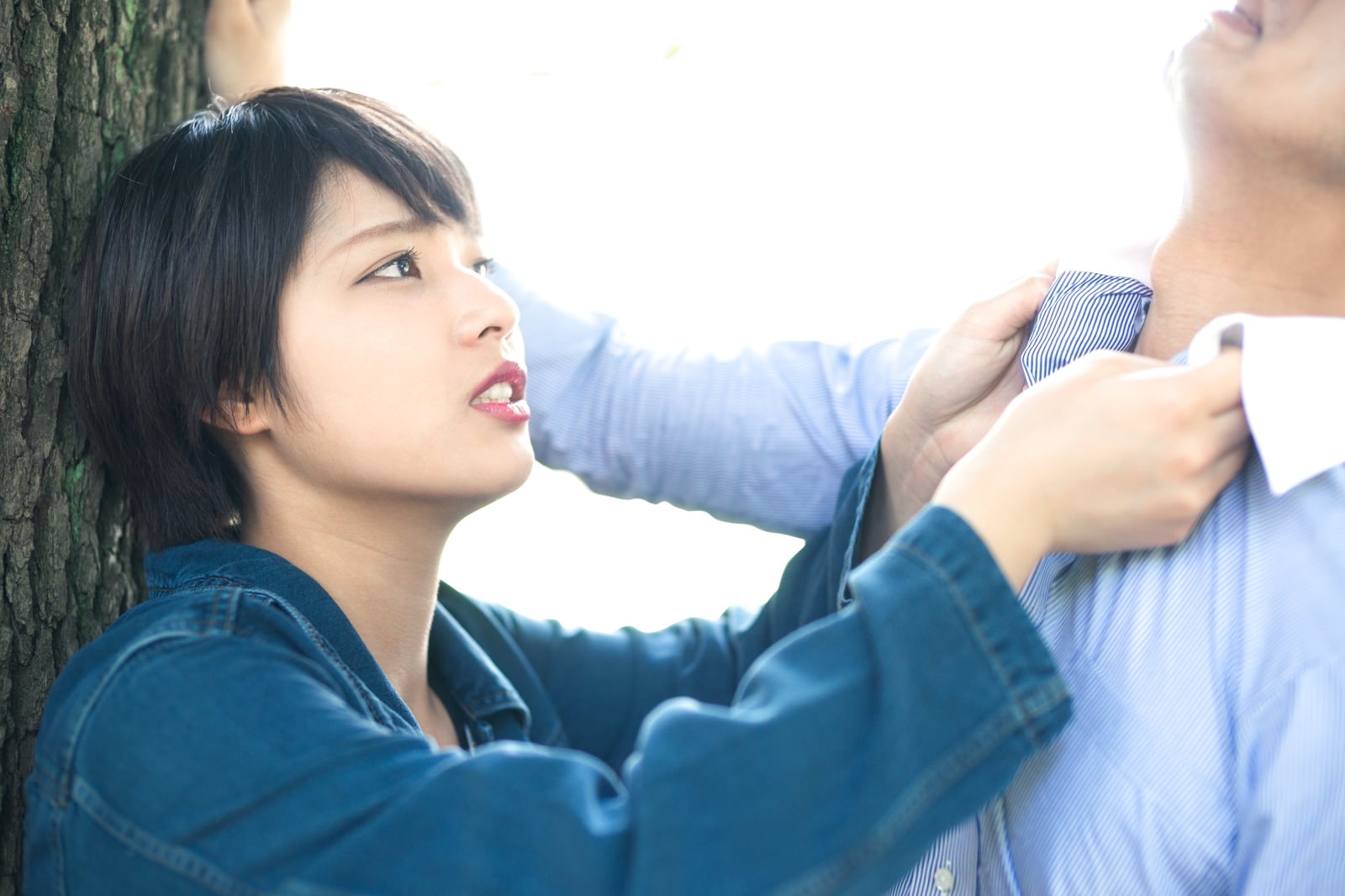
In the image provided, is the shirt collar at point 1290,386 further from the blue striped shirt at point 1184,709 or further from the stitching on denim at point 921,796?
the stitching on denim at point 921,796

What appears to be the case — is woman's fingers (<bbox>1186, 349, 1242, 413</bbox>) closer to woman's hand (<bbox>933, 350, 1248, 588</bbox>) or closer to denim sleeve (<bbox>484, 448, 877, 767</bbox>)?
woman's hand (<bbox>933, 350, 1248, 588</bbox>)

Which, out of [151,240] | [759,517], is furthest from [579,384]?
[151,240]

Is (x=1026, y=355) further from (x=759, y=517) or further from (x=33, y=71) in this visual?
(x=33, y=71)

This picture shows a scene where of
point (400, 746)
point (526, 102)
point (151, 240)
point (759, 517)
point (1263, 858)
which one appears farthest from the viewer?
point (526, 102)

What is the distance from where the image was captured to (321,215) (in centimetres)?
139

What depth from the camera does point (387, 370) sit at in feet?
4.46

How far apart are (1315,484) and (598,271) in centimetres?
190

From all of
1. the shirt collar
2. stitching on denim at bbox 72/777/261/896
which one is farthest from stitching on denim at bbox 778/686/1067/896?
stitching on denim at bbox 72/777/261/896

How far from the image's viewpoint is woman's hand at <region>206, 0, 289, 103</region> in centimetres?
168

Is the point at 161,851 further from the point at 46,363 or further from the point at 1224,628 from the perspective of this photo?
the point at 1224,628

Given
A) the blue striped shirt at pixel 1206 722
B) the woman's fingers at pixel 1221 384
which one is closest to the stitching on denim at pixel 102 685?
the blue striped shirt at pixel 1206 722

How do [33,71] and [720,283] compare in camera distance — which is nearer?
[33,71]

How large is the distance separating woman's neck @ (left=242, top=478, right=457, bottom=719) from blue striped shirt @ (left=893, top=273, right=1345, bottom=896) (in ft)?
2.59

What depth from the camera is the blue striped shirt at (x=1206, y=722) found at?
2.91ft
